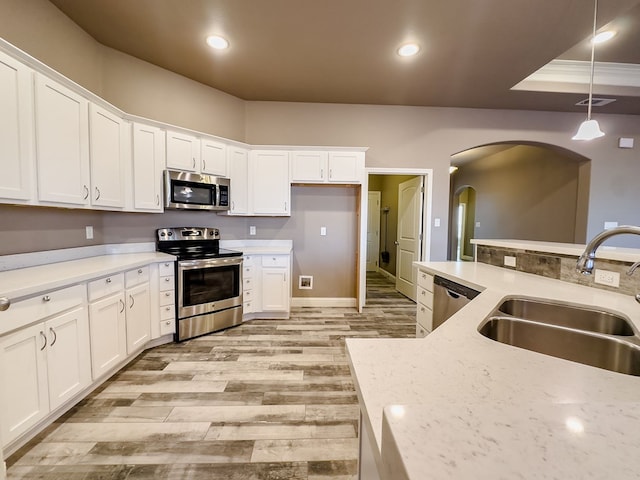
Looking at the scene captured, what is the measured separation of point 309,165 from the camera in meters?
3.60

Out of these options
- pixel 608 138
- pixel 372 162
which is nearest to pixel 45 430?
pixel 372 162

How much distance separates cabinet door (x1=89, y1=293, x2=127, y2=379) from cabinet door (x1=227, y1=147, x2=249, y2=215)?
1.66 m

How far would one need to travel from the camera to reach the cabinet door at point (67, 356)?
161 cm

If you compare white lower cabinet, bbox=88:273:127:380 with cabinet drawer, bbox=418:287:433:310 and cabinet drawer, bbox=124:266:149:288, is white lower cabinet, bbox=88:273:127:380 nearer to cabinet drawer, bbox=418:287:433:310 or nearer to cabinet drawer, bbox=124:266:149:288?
cabinet drawer, bbox=124:266:149:288

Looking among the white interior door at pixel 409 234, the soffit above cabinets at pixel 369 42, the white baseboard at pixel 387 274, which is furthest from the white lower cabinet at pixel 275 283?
the white baseboard at pixel 387 274

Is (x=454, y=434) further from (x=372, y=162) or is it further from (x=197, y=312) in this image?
(x=372, y=162)

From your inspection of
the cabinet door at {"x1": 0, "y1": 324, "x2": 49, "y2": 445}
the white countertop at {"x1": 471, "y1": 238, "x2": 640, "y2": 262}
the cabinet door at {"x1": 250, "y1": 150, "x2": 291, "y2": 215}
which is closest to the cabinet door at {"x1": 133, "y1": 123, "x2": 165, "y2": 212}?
the cabinet door at {"x1": 250, "y1": 150, "x2": 291, "y2": 215}

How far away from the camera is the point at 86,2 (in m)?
2.15

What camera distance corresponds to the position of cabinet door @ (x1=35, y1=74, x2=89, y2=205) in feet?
5.95

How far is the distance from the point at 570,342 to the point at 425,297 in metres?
1.37

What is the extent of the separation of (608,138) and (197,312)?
6129 millimetres

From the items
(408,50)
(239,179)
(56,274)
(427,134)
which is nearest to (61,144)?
(56,274)

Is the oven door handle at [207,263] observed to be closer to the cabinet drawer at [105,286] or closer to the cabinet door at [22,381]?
the cabinet drawer at [105,286]

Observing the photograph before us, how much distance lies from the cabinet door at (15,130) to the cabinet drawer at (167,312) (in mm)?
1401
